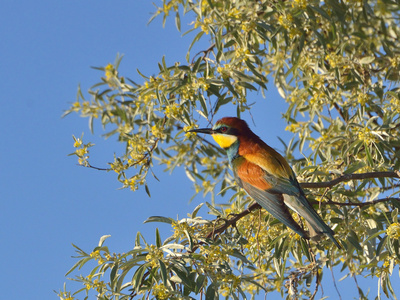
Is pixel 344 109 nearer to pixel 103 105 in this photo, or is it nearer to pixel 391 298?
pixel 391 298

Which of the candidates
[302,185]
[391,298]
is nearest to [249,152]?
[302,185]

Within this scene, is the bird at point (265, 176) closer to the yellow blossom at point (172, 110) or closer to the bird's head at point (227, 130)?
the bird's head at point (227, 130)

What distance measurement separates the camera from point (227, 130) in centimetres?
432

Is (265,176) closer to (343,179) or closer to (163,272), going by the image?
(343,179)

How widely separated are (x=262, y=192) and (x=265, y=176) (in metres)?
0.16

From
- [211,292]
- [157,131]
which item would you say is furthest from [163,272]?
[157,131]

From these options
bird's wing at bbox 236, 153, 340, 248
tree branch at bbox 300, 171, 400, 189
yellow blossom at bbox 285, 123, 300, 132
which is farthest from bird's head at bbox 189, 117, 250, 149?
tree branch at bbox 300, 171, 400, 189

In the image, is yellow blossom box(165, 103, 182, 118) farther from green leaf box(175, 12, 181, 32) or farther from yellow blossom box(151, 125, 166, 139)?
green leaf box(175, 12, 181, 32)

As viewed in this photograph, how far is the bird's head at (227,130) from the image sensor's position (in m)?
4.29

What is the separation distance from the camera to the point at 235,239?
333 centimetres

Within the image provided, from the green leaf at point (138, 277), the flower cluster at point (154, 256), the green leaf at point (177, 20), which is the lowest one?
the green leaf at point (138, 277)

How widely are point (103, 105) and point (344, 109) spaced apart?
208cm

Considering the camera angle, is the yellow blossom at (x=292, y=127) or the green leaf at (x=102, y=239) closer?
the green leaf at (x=102, y=239)

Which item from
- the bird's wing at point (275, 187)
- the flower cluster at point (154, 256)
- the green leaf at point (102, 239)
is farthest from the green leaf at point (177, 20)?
the flower cluster at point (154, 256)
